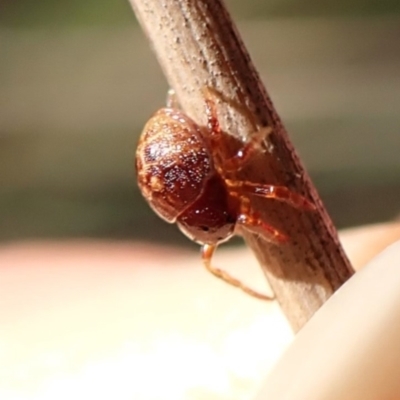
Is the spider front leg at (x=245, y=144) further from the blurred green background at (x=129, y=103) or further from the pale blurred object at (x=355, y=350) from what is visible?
the blurred green background at (x=129, y=103)

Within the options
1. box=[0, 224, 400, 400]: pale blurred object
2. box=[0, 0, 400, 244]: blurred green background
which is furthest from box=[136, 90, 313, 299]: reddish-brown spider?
box=[0, 0, 400, 244]: blurred green background

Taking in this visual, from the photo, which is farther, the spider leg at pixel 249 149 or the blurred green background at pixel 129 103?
the blurred green background at pixel 129 103

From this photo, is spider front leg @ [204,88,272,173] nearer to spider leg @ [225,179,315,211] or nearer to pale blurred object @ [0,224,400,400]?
spider leg @ [225,179,315,211]

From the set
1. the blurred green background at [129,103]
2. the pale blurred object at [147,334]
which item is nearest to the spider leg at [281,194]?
the pale blurred object at [147,334]

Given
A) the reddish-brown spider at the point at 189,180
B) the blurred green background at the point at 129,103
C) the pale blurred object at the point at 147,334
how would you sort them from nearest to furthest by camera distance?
the reddish-brown spider at the point at 189,180 < the pale blurred object at the point at 147,334 < the blurred green background at the point at 129,103

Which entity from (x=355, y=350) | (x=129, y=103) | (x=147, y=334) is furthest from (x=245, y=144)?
(x=129, y=103)

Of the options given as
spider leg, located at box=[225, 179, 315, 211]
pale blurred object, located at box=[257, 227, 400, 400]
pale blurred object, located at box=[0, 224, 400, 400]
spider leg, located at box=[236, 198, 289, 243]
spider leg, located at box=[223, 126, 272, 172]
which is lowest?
pale blurred object, located at box=[0, 224, 400, 400]

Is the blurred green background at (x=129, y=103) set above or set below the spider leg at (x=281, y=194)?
below

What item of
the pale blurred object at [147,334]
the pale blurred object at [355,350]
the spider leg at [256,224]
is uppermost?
the spider leg at [256,224]
